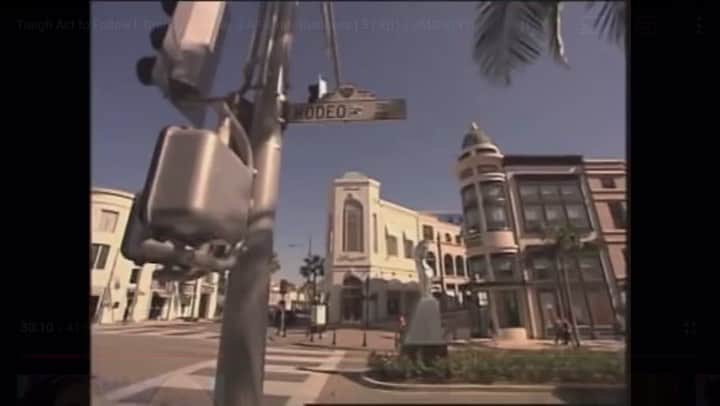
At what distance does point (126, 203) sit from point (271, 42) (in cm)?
100

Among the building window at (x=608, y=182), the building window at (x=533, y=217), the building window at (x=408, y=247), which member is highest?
the building window at (x=608, y=182)

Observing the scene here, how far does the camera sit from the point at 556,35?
2.95m

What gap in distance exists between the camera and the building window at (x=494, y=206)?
2867mm

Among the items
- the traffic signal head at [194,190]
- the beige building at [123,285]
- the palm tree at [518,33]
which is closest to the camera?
the traffic signal head at [194,190]

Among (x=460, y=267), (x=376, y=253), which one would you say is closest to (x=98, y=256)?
(x=376, y=253)

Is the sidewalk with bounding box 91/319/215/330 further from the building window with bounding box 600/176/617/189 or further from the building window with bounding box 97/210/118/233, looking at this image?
the building window with bounding box 600/176/617/189

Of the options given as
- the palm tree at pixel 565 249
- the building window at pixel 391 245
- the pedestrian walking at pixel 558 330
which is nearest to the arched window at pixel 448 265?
the building window at pixel 391 245

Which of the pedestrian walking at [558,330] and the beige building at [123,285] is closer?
the beige building at [123,285]

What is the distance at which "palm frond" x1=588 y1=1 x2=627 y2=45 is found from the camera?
2881 mm

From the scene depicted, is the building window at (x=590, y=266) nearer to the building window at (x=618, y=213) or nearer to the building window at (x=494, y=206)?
the building window at (x=618, y=213)

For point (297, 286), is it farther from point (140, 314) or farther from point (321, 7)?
point (321, 7)

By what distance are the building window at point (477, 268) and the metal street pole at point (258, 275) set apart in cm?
94

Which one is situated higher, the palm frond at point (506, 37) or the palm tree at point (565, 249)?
the palm frond at point (506, 37)

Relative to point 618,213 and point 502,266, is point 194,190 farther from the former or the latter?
point 618,213
